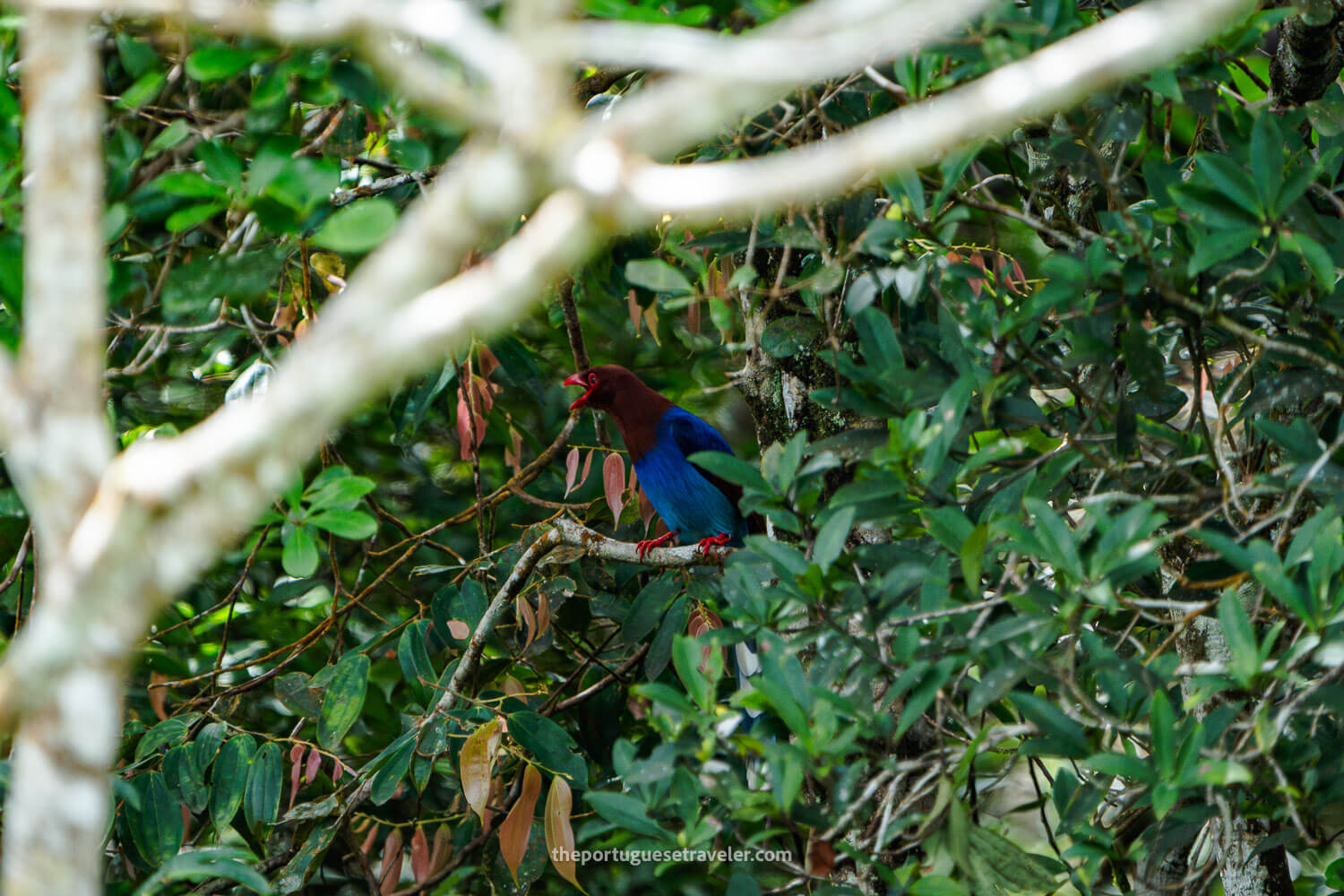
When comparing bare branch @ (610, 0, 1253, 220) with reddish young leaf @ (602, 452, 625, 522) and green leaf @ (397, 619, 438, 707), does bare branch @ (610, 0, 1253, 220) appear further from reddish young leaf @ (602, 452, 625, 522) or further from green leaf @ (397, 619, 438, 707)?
reddish young leaf @ (602, 452, 625, 522)

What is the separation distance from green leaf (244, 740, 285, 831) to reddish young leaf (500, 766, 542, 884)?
2.08ft

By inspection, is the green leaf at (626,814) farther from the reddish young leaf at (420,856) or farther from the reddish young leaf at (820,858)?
the reddish young leaf at (420,856)

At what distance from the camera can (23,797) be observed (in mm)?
1070

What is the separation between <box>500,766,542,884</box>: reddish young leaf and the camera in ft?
9.44

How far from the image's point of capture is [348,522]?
2.11 metres

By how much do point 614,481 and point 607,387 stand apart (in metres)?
1.05

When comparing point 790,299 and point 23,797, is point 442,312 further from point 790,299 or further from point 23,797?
point 790,299

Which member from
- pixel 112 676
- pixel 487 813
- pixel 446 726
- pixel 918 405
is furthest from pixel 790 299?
pixel 112 676

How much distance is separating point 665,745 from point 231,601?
200 centimetres

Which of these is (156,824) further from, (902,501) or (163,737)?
(902,501)

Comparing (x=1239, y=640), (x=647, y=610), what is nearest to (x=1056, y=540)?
(x=1239, y=640)

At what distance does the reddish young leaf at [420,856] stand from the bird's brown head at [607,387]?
6.01 ft

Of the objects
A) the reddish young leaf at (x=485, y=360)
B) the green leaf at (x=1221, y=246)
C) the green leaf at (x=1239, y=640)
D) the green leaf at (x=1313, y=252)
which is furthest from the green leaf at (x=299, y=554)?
the green leaf at (x=1313, y=252)

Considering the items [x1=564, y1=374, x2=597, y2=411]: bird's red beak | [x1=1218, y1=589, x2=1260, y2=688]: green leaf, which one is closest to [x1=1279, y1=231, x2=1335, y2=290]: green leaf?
[x1=1218, y1=589, x2=1260, y2=688]: green leaf
